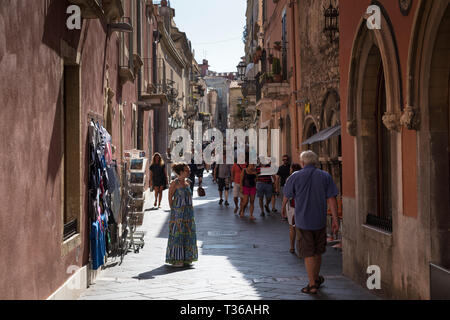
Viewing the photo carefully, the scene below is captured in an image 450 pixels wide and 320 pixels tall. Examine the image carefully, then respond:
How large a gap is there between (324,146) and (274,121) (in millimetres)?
10974

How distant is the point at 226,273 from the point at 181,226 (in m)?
1.22

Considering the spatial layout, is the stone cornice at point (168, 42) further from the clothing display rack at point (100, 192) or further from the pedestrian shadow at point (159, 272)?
the pedestrian shadow at point (159, 272)

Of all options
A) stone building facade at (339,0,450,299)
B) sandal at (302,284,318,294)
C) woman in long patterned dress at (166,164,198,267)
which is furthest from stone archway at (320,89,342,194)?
sandal at (302,284,318,294)

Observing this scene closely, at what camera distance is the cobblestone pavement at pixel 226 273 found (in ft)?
23.9

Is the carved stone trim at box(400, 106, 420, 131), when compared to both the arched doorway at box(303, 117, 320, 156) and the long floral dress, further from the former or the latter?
the arched doorway at box(303, 117, 320, 156)

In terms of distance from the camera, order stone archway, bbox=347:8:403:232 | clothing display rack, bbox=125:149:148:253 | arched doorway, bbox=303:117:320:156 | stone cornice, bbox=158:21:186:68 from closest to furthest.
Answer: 1. stone archway, bbox=347:8:403:232
2. clothing display rack, bbox=125:149:148:253
3. arched doorway, bbox=303:117:320:156
4. stone cornice, bbox=158:21:186:68

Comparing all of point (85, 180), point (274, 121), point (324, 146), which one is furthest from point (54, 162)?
point (274, 121)

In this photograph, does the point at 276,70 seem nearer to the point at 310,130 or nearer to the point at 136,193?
the point at 310,130

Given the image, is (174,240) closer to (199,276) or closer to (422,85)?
(199,276)

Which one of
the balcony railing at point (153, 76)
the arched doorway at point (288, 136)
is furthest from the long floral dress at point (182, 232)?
the balcony railing at point (153, 76)

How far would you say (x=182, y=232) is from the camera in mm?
9500

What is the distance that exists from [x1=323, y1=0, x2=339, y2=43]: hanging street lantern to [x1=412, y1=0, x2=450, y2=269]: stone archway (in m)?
7.32

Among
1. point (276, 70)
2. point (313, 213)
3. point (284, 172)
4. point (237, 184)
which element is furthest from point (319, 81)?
point (313, 213)

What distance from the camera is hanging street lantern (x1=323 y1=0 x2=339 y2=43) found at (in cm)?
1309
